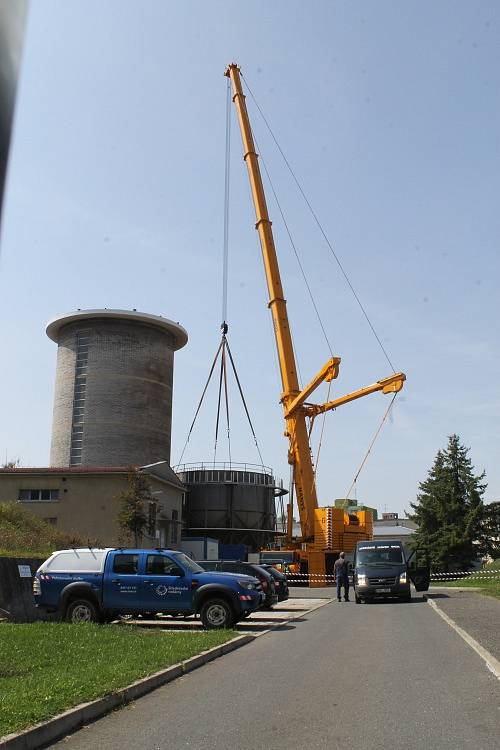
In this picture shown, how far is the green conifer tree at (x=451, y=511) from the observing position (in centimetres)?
5456

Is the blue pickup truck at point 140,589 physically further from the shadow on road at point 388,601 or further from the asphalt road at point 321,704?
the shadow on road at point 388,601

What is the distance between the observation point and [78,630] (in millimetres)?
13555

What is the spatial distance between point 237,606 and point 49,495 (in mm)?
31384

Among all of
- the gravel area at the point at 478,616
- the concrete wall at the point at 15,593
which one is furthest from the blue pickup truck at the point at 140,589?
the gravel area at the point at 478,616

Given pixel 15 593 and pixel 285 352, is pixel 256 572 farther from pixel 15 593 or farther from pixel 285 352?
pixel 285 352

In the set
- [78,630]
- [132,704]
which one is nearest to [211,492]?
[78,630]

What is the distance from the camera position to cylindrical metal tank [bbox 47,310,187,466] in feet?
221

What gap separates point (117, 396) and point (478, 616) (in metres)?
52.2

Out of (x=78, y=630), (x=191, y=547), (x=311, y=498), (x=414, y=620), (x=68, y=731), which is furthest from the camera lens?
(x=191, y=547)

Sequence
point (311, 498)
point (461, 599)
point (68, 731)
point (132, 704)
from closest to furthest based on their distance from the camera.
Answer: point (68, 731) → point (132, 704) → point (461, 599) → point (311, 498)

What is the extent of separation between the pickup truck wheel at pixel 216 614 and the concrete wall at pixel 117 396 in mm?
51488

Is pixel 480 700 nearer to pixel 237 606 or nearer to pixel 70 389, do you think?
pixel 237 606

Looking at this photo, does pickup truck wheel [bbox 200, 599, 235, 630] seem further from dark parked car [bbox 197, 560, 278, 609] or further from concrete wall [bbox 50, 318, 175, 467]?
concrete wall [bbox 50, 318, 175, 467]

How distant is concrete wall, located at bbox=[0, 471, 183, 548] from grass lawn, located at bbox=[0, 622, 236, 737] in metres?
29.1
